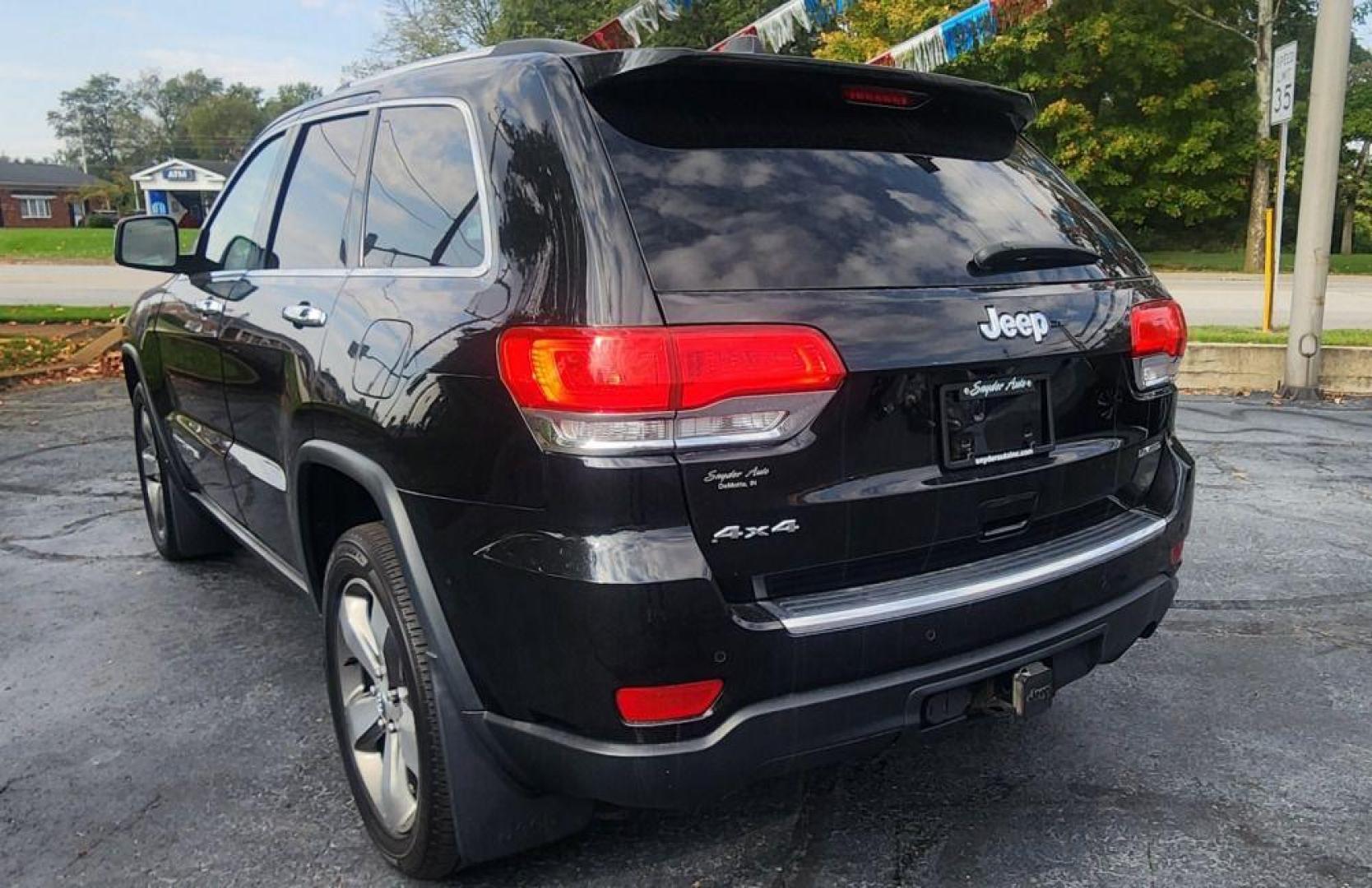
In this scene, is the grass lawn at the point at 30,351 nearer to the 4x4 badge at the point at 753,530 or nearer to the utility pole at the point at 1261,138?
the 4x4 badge at the point at 753,530

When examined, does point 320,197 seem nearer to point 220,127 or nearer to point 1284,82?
point 1284,82

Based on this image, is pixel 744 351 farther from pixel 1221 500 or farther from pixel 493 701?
pixel 1221 500

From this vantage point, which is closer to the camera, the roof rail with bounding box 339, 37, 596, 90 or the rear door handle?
the roof rail with bounding box 339, 37, 596, 90

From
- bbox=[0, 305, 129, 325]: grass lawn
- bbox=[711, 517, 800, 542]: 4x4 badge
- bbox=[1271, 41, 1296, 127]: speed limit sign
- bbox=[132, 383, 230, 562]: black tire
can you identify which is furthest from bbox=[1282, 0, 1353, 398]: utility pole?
bbox=[0, 305, 129, 325]: grass lawn

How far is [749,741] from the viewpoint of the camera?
2016mm

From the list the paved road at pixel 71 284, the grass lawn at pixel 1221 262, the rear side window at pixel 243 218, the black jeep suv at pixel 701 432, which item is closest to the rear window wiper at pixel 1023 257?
the black jeep suv at pixel 701 432

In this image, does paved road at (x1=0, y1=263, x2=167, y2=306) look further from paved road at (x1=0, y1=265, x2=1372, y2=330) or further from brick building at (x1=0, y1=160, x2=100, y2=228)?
brick building at (x1=0, y1=160, x2=100, y2=228)

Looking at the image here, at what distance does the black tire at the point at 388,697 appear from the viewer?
2.26 metres

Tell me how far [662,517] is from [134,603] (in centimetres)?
339

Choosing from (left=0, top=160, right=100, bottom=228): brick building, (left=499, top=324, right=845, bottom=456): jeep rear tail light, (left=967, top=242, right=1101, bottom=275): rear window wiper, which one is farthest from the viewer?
(left=0, top=160, right=100, bottom=228): brick building

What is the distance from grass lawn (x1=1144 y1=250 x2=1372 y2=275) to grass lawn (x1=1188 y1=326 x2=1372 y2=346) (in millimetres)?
17473

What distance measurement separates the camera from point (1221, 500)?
5730 millimetres

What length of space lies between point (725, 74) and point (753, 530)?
0.98 meters

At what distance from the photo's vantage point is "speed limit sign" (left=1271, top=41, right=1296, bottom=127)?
966 centimetres
